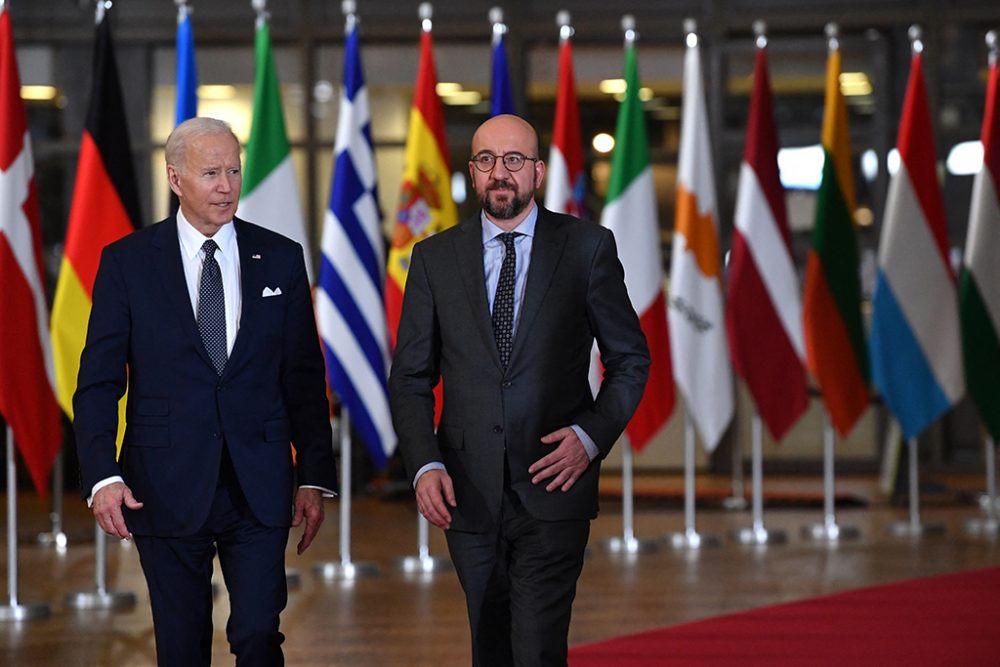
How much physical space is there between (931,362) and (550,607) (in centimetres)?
558

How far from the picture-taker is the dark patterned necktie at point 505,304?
11.4 ft

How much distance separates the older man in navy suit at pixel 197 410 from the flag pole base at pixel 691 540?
5026 millimetres

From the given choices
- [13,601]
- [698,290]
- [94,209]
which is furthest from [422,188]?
[13,601]

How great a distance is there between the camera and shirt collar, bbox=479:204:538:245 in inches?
140

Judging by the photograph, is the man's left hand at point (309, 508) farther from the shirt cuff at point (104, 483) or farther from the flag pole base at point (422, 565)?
the flag pole base at point (422, 565)

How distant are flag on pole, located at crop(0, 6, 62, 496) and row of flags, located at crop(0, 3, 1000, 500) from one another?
900 millimetres

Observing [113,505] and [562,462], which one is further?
[562,462]

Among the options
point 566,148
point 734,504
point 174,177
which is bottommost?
point 734,504

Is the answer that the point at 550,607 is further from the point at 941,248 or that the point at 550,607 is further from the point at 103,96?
the point at 941,248

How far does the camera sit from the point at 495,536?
345 cm

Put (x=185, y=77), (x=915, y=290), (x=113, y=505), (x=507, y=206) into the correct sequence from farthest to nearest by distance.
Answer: (x=915, y=290) → (x=185, y=77) → (x=507, y=206) → (x=113, y=505)

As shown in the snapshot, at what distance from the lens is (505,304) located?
3510mm

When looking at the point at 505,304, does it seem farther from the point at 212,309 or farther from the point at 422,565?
the point at 422,565

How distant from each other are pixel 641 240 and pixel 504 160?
4.69 meters
